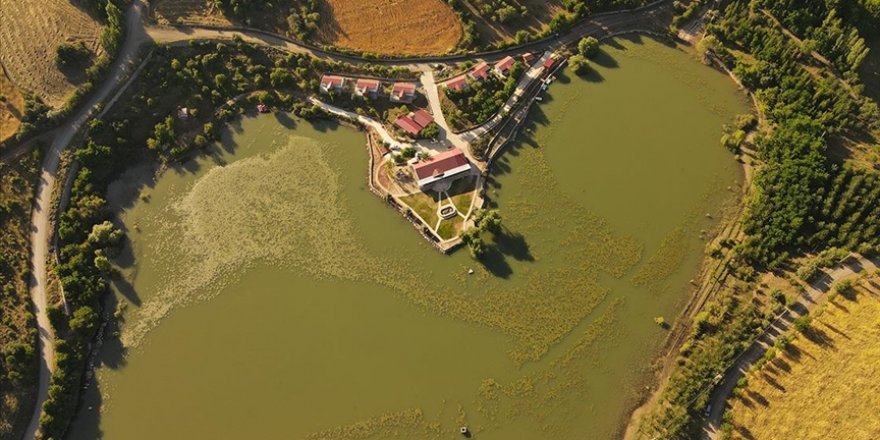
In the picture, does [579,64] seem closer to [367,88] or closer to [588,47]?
[588,47]

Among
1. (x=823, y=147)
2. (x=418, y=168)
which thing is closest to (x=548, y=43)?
(x=418, y=168)

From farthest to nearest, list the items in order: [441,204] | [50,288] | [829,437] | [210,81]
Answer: [210,81], [441,204], [50,288], [829,437]

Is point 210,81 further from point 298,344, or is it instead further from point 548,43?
point 548,43

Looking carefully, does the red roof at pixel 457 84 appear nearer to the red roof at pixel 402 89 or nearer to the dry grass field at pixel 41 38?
the red roof at pixel 402 89

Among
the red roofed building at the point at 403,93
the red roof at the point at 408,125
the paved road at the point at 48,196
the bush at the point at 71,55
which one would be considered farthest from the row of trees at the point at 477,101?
the bush at the point at 71,55

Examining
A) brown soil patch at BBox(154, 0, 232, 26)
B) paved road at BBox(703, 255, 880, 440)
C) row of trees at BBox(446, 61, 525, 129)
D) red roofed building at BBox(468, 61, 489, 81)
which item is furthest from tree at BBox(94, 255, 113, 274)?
paved road at BBox(703, 255, 880, 440)
